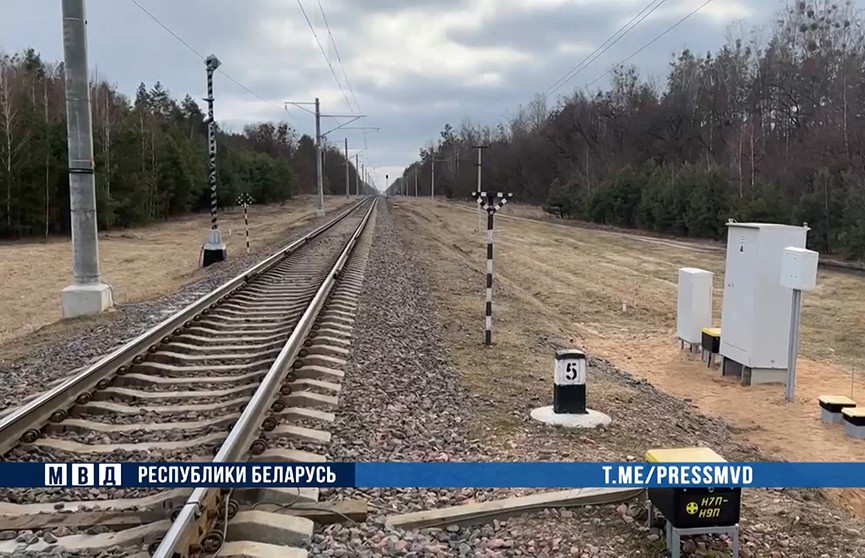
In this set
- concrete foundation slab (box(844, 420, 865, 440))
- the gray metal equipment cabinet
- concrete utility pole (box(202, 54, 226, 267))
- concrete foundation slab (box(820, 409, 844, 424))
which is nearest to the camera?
concrete foundation slab (box(844, 420, 865, 440))

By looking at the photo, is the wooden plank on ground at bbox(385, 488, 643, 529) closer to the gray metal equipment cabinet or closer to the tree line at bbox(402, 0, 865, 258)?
the gray metal equipment cabinet

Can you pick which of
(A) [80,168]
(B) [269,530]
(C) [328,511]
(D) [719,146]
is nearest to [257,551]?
(B) [269,530]

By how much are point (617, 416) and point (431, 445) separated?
2.21 meters

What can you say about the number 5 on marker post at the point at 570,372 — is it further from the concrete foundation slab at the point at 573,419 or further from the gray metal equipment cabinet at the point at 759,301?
the gray metal equipment cabinet at the point at 759,301

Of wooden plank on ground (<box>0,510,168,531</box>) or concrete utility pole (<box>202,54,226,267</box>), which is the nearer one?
Result: wooden plank on ground (<box>0,510,168,531</box>)

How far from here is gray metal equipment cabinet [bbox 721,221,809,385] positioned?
9352mm

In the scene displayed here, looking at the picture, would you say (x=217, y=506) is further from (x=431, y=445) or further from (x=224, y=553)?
(x=431, y=445)

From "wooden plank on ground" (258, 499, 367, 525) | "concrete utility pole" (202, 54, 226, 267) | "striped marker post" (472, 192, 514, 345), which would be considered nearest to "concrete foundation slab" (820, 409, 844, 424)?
"striped marker post" (472, 192, 514, 345)

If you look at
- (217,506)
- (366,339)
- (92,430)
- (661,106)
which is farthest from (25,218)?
(661,106)

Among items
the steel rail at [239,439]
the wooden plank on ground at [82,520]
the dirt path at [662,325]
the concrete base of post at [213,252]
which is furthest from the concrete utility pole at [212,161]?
the wooden plank on ground at [82,520]

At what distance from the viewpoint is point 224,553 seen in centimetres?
369

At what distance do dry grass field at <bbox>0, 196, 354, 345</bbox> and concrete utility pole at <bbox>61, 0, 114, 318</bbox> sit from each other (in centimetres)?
116

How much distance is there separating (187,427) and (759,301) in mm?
7103

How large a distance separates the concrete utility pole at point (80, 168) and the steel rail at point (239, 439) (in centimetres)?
429
